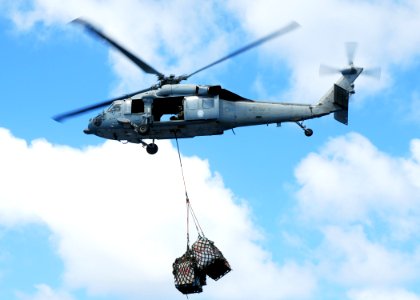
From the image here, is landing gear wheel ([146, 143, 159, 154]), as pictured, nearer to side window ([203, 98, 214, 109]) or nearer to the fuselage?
the fuselage

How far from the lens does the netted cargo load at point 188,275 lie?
123 feet

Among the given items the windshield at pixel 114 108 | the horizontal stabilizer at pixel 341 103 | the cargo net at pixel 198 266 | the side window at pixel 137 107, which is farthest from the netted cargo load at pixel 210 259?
the horizontal stabilizer at pixel 341 103

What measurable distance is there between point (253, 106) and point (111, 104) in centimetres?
722

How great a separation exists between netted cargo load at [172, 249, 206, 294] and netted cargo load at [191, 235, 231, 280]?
0.22 m

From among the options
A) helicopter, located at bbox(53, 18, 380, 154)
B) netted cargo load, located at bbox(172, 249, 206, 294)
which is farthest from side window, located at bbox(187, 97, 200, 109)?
netted cargo load, located at bbox(172, 249, 206, 294)

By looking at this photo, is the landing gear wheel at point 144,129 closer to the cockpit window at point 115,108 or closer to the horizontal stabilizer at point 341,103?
the cockpit window at point 115,108

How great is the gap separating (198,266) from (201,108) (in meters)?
8.15

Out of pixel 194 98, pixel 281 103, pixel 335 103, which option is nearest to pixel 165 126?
pixel 194 98

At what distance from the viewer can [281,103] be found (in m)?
42.3

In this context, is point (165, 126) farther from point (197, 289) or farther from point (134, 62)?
point (197, 289)

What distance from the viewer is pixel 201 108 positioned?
42062 mm

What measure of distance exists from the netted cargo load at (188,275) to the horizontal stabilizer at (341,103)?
1059 cm

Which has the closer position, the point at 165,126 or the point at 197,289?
the point at 197,289

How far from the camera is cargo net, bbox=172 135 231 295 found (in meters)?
37.6
